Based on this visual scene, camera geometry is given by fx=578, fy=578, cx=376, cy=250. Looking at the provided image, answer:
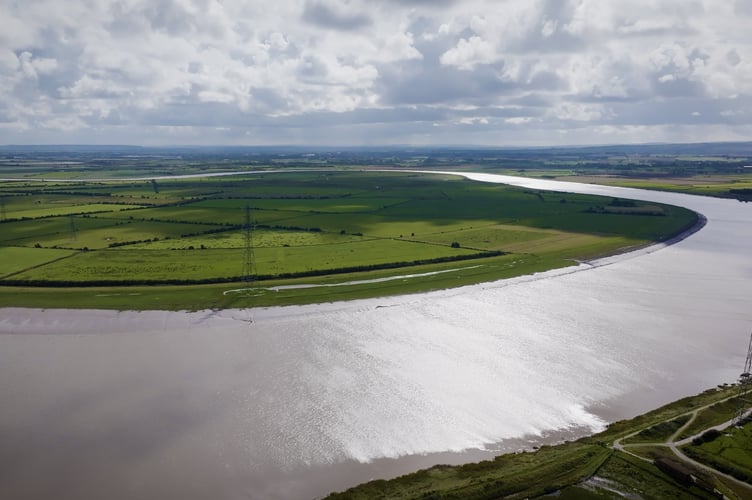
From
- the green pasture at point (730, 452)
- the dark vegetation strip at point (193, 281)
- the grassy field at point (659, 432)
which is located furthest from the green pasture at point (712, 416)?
the dark vegetation strip at point (193, 281)

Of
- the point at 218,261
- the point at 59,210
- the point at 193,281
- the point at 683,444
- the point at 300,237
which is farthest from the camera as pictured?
the point at 59,210

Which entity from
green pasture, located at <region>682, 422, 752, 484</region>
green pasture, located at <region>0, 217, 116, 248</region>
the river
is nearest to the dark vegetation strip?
the river

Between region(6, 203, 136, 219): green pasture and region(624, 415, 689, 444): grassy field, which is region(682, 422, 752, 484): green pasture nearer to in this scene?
region(624, 415, 689, 444): grassy field

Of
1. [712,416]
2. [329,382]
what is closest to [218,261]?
[329,382]

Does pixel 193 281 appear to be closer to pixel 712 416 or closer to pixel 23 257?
pixel 23 257

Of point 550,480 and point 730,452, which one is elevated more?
point 730,452

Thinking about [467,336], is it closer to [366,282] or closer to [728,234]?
[366,282]

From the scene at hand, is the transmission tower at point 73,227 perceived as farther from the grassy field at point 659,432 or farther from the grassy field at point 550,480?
the grassy field at point 659,432
